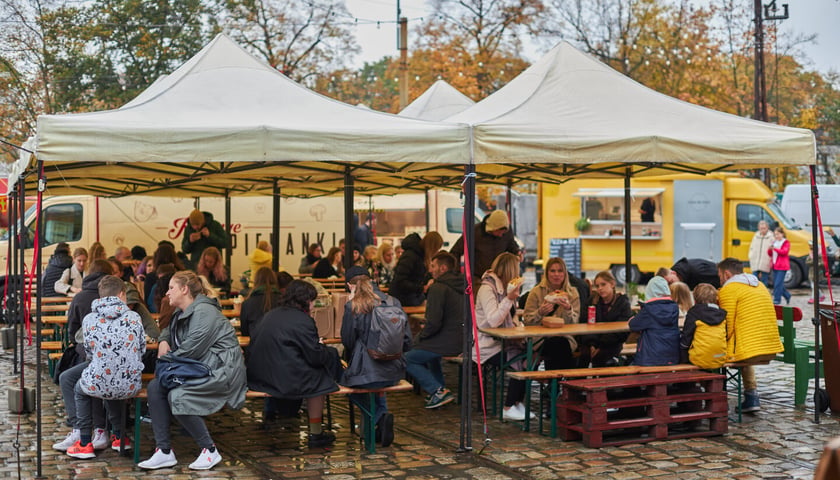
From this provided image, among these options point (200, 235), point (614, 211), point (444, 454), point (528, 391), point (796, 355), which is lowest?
point (444, 454)

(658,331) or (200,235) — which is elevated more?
(200,235)

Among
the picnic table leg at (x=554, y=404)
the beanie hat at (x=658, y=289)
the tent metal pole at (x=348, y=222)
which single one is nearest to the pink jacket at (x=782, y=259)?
the tent metal pole at (x=348, y=222)

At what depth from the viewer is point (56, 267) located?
13.5m

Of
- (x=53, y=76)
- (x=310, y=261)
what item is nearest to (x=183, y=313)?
(x=310, y=261)

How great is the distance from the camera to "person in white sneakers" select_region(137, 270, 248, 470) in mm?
6734

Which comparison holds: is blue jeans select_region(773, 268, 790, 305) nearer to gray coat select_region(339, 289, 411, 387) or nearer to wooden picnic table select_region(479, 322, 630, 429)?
wooden picnic table select_region(479, 322, 630, 429)

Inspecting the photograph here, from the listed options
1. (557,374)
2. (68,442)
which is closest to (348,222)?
(557,374)

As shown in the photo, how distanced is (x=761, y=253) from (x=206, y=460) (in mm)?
16252

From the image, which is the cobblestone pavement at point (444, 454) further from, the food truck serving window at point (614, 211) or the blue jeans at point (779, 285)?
the food truck serving window at point (614, 211)

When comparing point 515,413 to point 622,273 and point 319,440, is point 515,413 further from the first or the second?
point 622,273

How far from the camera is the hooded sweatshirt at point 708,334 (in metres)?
8.09

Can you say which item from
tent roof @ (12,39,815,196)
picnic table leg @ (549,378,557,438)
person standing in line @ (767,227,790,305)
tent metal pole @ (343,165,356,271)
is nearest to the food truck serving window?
person standing in line @ (767,227,790,305)

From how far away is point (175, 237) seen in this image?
18375mm

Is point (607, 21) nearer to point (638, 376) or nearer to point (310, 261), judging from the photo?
point (310, 261)
